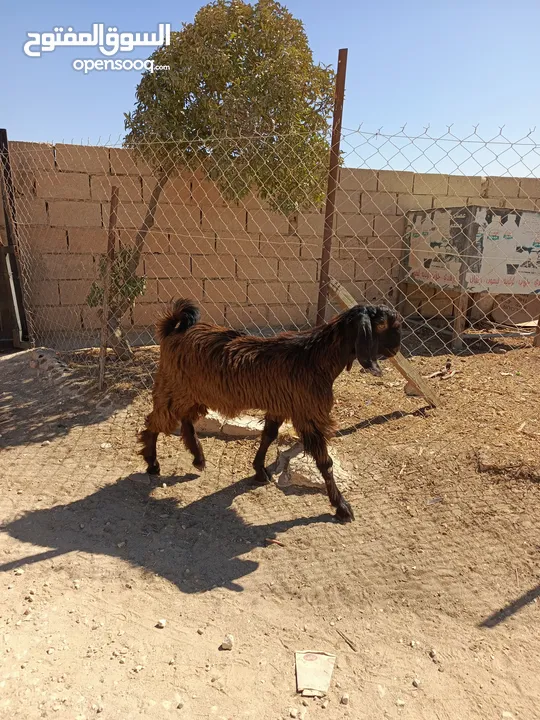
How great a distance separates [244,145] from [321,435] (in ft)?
12.3

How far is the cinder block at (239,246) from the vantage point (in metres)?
7.18

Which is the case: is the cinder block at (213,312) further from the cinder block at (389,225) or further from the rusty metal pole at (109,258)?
the cinder block at (389,225)

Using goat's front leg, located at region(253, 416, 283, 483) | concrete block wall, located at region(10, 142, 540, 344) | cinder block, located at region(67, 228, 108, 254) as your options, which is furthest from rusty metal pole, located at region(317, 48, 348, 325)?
cinder block, located at region(67, 228, 108, 254)

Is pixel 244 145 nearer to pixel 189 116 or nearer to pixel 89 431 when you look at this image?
pixel 189 116

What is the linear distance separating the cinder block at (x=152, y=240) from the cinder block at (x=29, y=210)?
0.80 metres

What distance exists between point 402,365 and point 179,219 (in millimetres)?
4292

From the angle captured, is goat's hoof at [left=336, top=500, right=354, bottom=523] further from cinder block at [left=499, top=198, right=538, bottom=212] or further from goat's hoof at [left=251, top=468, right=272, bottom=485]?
cinder block at [left=499, top=198, right=538, bottom=212]

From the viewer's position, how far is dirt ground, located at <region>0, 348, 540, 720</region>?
199cm

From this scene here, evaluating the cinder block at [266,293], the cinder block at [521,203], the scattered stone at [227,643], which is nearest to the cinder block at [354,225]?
the cinder block at [266,293]

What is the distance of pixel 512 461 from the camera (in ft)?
10.9

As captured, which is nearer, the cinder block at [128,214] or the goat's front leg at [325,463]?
the goat's front leg at [325,463]

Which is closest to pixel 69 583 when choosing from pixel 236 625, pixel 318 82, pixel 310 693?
pixel 236 625

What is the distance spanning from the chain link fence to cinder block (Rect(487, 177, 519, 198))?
156cm

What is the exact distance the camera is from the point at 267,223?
7414 mm
